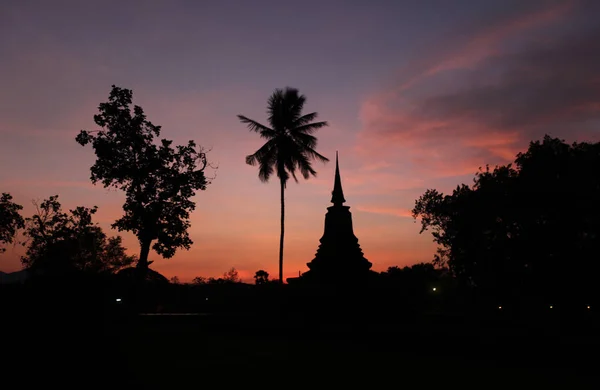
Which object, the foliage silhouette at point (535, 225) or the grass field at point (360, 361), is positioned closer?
the grass field at point (360, 361)

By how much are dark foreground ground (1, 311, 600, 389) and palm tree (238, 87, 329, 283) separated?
53.6ft

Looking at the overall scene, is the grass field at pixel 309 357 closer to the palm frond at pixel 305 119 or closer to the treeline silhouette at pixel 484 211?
the treeline silhouette at pixel 484 211

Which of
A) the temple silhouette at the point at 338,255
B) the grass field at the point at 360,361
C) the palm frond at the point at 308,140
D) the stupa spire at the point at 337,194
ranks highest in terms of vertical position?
the palm frond at the point at 308,140

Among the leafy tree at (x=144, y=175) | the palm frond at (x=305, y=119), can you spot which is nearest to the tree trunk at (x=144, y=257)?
the leafy tree at (x=144, y=175)

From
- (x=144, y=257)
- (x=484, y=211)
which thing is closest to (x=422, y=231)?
(x=484, y=211)

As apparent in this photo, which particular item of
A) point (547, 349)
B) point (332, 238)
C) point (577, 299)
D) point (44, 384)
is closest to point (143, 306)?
point (332, 238)

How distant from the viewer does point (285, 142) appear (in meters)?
33.0

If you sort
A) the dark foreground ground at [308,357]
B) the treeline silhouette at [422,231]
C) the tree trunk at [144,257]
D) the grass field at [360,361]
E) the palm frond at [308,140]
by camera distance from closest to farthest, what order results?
1. the dark foreground ground at [308,357]
2. the grass field at [360,361]
3. the treeline silhouette at [422,231]
4. the tree trunk at [144,257]
5. the palm frond at [308,140]

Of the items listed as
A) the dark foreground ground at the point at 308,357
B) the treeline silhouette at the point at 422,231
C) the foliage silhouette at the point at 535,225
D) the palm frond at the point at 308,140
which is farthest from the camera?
the palm frond at the point at 308,140

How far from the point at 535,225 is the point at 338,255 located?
531 inches

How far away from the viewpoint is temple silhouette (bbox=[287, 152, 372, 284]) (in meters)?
25.0

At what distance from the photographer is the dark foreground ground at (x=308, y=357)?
9.41 metres

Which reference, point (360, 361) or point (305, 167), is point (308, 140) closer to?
point (305, 167)

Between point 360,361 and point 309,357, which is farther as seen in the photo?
point 309,357
